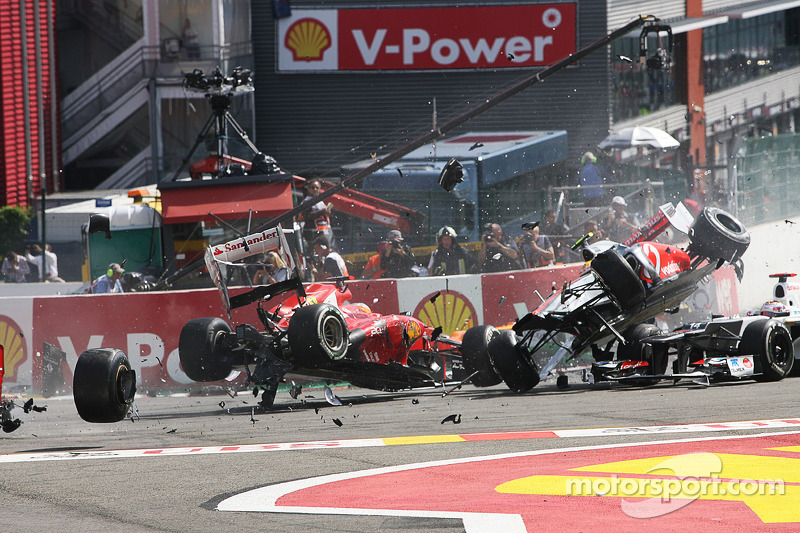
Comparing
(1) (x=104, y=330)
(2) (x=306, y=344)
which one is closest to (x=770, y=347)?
(2) (x=306, y=344)

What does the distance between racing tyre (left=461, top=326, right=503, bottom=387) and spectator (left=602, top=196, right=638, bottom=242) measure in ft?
14.8

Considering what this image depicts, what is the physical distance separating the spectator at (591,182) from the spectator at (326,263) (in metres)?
4.56

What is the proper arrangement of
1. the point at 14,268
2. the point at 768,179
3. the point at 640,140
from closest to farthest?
the point at 768,179, the point at 640,140, the point at 14,268

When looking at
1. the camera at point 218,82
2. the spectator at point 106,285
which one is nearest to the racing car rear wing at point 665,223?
the spectator at point 106,285

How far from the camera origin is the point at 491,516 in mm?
5191

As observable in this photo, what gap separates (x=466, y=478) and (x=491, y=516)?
1.02 meters

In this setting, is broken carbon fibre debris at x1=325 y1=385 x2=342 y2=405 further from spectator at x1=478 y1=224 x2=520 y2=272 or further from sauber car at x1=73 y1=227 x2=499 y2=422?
spectator at x1=478 y1=224 x2=520 y2=272

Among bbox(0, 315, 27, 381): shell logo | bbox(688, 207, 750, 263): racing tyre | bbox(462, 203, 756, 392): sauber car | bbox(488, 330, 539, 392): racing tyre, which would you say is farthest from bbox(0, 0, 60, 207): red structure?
bbox(688, 207, 750, 263): racing tyre

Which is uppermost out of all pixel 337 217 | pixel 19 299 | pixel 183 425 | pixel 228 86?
pixel 228 86

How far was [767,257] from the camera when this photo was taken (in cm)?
1650

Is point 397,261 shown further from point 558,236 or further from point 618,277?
point 618,277

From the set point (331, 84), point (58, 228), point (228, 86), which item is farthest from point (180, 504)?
point (331, 84)

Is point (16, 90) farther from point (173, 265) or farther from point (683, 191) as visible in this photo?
point (683, 191)

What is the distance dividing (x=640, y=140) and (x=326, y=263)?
7.99 meters
